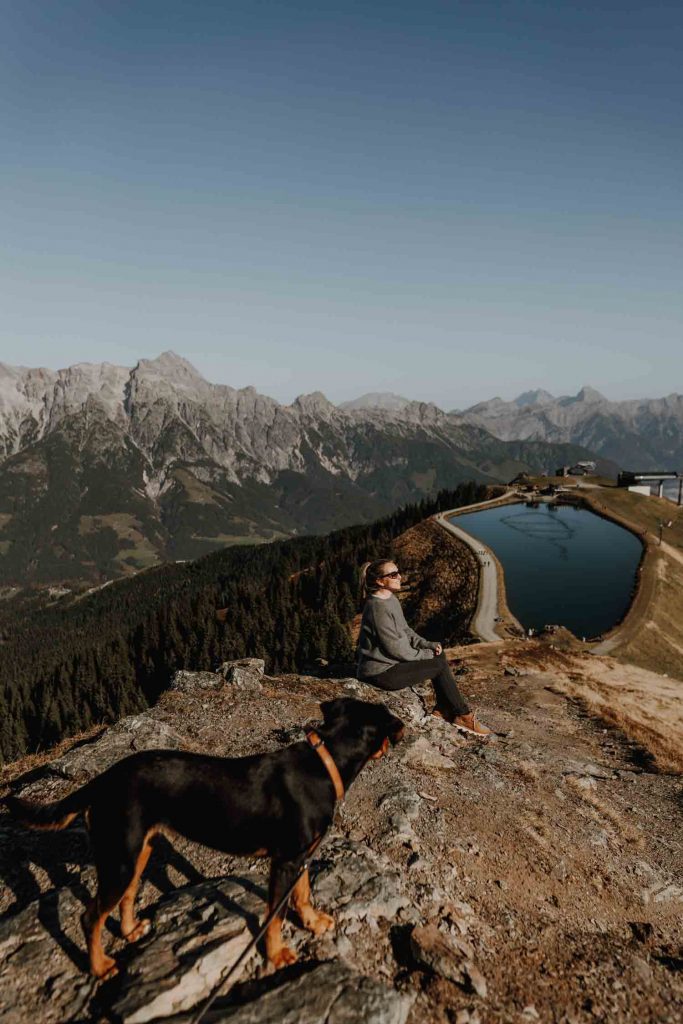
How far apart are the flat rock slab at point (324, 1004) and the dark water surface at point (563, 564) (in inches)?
2331

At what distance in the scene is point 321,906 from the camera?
734 centimetres

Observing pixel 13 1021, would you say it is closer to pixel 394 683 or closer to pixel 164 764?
pixel 164 764

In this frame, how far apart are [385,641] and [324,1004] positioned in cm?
678

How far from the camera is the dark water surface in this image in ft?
217

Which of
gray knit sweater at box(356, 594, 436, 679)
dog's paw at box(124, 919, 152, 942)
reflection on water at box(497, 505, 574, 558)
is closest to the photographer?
dog's paw at box(124, 919, 152, 942)

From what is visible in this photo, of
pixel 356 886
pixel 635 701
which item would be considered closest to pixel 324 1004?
pixel 356 886

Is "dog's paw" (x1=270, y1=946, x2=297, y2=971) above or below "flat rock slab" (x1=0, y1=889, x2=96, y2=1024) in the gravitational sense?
above

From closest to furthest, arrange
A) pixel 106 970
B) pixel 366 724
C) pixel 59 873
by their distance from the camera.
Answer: pixel 106 970, pixel 366 724, pixel 59 873

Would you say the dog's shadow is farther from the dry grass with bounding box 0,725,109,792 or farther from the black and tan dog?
the dry grass with bounding box 0,725,109,792

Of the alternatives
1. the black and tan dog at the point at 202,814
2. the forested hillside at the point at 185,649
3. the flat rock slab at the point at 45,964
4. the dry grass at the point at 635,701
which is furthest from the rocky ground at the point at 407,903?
the forested hillside at the point at 185,649

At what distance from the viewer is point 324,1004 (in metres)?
5.68

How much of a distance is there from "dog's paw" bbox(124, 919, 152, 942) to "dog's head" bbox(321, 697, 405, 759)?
3245mm

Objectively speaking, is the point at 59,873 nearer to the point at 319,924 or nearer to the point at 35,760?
the point at 319,924

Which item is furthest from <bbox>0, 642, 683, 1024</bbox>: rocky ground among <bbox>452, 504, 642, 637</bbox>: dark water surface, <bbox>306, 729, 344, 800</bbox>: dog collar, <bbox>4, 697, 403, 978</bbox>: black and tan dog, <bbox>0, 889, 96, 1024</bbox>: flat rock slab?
<bbox>452, 504, 642, 637</bbox>: dark water surface
